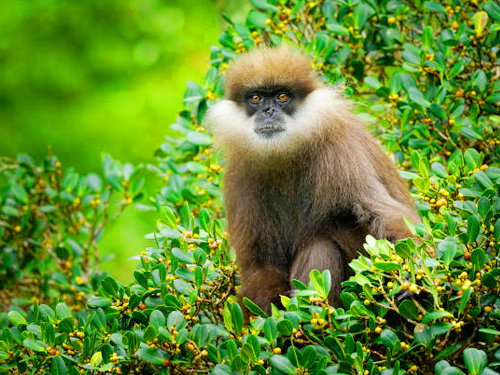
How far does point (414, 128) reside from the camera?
394 centimetres

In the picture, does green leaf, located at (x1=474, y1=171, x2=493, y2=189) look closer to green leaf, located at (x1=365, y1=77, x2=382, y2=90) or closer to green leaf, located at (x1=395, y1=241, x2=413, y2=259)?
green leaf, located at (x1=395, y1=241, x2=413, y2=259)

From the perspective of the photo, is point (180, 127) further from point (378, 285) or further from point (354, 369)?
point (354, 369)

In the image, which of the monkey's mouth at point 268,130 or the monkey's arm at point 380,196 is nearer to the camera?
the monkey's arm at point 380,196

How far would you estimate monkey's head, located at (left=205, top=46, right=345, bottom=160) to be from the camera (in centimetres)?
389

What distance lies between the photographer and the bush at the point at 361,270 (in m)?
2.69

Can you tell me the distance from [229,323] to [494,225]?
1185mm

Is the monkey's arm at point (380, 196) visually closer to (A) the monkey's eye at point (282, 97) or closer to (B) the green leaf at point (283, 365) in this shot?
(A) the monkey's eye at point (282, 97)

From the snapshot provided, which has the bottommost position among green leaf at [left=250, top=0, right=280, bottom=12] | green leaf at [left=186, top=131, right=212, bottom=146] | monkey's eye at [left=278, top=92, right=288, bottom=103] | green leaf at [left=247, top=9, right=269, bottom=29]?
green leaf at [left=186, top=131, right=212, bottom=146]

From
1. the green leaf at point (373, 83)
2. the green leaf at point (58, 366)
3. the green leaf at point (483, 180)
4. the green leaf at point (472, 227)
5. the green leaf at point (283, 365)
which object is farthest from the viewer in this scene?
the green leaf at point (373, 83)

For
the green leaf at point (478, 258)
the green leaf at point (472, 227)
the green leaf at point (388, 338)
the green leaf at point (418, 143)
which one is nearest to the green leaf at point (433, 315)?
the green leaf at point (388, 338)

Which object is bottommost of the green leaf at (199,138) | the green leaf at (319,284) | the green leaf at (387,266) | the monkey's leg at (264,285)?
the monkey's leg at (264,285)

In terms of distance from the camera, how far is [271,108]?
12.9 ft

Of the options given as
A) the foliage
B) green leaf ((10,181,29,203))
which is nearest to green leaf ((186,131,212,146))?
the foliage

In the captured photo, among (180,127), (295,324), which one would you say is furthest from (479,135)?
(180,127)
